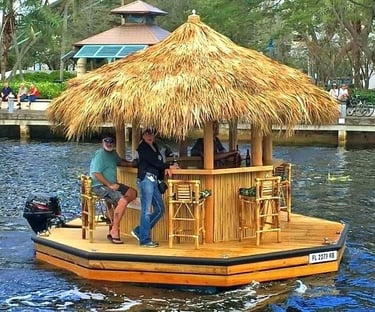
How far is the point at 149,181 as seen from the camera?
12.9 metres

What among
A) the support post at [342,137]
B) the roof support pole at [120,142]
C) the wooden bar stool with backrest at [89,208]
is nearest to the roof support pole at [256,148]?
the roof support pole at [120,142]

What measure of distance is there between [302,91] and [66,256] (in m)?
4.58

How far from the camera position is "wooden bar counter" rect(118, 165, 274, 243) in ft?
A: 43.1

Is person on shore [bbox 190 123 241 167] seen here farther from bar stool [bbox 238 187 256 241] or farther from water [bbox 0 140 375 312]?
water [bbox 0 140 375 312]

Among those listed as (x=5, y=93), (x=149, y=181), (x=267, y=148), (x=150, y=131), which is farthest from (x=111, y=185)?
(x=5, y=93)

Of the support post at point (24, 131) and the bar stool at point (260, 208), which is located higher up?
the support post at point (24, 131)

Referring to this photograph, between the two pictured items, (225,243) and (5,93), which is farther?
(5,93)

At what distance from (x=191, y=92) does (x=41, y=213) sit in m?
3.86

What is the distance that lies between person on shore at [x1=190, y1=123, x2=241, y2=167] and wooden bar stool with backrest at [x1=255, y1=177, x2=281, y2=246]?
0.95 m

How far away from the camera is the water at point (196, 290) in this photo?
1193 cm

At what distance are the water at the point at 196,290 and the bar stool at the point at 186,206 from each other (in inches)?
36.9

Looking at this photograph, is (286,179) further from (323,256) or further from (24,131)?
(24,131)

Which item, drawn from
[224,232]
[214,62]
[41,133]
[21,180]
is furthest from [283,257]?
[41,133]

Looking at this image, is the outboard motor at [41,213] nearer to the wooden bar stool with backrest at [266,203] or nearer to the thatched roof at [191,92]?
the thatched roof at [191,92]
